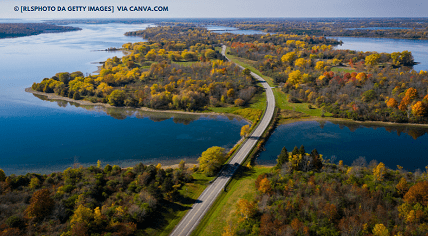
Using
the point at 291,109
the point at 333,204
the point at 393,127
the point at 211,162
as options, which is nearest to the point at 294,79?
the point at 291,109

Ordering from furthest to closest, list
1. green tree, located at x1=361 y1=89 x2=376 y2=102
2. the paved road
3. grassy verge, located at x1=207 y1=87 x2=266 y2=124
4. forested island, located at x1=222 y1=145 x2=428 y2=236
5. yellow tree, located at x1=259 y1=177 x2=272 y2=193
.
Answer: green tree, located at x1=361 y1=89 x2=376 y2=102, grassy verge, located at x1=207 y1=87 x2=266 y2=124, yellow tree, located at x1=259 y1=177 x2=272 y2=193, the paved road, forested island, located at x1=222 y1=145 x2=428 y2=236

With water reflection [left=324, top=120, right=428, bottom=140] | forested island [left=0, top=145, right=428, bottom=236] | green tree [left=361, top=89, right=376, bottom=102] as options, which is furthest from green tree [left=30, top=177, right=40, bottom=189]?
green tree [left=361, top=89, right=376, bottom=102]

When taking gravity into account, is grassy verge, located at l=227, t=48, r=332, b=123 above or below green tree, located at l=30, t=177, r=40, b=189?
above

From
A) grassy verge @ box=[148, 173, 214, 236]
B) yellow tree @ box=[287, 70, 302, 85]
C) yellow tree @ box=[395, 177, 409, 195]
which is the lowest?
grassy verge @ box=[148, 173, 214, 236]

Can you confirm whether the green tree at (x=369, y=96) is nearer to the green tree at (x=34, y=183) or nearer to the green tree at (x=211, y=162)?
the green tree at (x=211, y=162)

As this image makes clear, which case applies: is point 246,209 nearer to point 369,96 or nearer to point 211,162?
point 211,162

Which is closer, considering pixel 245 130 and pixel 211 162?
pixel 211 162

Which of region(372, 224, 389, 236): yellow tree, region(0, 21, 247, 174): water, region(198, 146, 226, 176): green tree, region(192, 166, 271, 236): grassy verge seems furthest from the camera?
region(0, 21, 247, 174): water

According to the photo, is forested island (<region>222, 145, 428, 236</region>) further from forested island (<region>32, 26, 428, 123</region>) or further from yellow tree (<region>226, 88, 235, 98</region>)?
yellow tree (<region>226, 88, 235, 98</region>)
